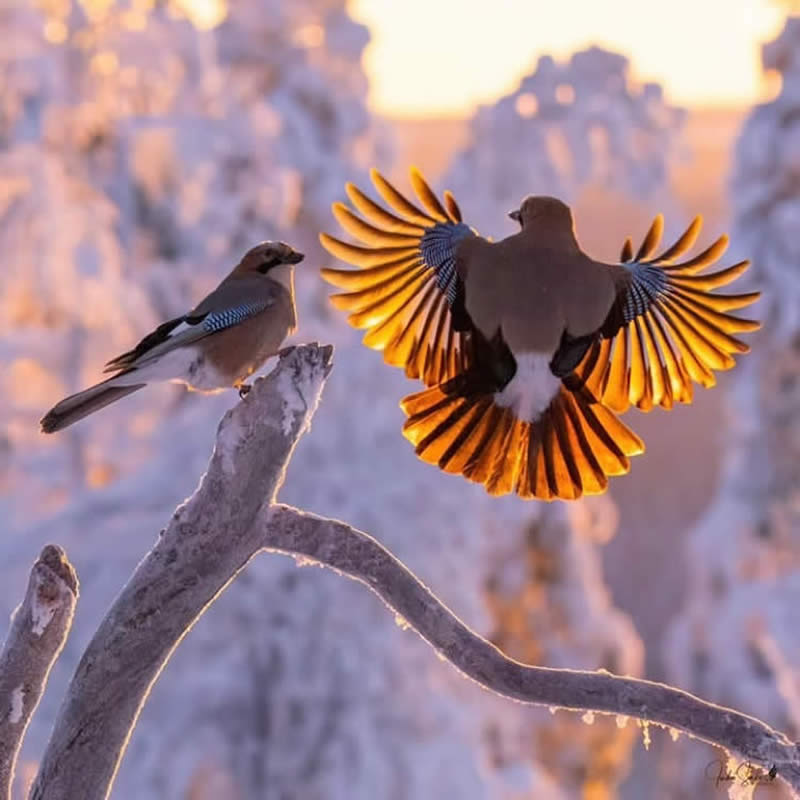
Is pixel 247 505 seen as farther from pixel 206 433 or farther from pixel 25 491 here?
pixel 25 491

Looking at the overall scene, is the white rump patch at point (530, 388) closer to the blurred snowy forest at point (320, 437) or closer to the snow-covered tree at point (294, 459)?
the blurred snowy forest at point (320, 437)

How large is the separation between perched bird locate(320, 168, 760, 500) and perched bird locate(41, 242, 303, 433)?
20cm

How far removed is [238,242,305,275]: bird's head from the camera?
15.7ft

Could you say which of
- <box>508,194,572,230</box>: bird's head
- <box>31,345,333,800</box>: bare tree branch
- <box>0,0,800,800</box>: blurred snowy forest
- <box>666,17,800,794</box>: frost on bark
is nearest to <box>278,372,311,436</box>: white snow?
<box>31,345,333,800</box>: bare tree branch

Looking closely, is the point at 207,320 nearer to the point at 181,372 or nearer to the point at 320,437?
the point at 181,372

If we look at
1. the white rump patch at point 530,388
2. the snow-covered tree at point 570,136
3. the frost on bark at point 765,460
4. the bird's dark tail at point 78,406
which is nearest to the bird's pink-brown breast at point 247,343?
the bird's dark tail at point 78,406

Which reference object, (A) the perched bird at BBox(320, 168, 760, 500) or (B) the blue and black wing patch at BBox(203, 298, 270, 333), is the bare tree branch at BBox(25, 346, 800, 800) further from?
(B) the blue and black wing patch at BBox(203, 298, 270, 333)

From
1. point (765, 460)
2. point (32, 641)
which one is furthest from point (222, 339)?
point (765, 460)

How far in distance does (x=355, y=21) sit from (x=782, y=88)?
807 cm

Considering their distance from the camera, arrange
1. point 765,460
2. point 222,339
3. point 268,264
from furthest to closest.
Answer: point 765,460
point 268,264
point 222,339

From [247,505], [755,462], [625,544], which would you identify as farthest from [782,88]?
[625,544]

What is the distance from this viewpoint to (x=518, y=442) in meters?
4.50

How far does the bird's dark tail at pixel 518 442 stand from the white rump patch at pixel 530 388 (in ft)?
0.07

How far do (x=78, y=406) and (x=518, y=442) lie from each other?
49.6 inches
